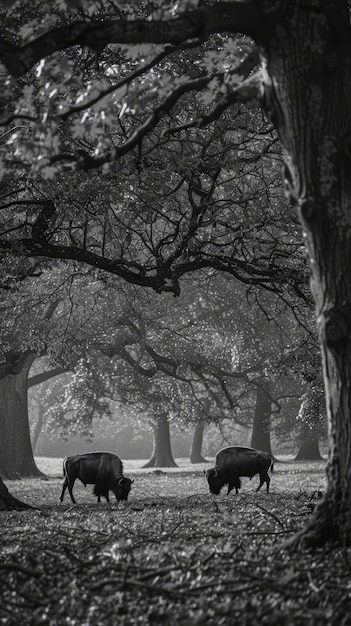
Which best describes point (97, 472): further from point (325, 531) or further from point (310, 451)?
point (310, 451)

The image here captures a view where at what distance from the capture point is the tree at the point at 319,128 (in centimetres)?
615

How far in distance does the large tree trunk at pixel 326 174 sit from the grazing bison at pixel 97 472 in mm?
13439

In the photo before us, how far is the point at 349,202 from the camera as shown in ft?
20.8

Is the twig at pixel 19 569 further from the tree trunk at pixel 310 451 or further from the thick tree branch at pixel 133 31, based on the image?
the tree trunk at pixel 310 451

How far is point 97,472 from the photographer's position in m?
20.0

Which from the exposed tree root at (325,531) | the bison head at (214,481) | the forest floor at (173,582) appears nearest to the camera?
the forest floor at (173,582)

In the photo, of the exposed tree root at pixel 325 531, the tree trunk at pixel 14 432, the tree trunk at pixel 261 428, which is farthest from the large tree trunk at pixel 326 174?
the tree trunk at pixel 261 428

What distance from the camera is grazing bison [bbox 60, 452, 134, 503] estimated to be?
19500 mm

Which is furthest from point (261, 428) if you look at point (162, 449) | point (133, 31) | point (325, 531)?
point (133, 31)

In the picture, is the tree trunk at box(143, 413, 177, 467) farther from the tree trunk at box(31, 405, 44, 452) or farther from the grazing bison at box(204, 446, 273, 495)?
the grazing bison at box(204, 446, 273, 495)

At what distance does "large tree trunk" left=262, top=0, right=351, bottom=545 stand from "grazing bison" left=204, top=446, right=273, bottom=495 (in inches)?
573

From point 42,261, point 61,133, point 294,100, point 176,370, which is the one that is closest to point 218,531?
point 294,100

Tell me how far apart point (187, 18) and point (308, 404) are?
64.7ft

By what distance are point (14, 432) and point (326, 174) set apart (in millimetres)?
31374
